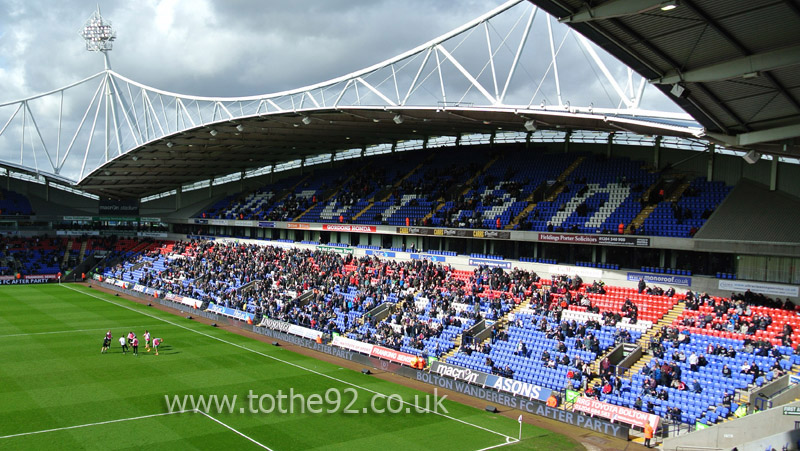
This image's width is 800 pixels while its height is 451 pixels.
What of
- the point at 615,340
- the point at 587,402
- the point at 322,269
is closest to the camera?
the point at 587,402

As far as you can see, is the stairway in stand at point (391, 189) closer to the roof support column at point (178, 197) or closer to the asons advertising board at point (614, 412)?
the asons advertising board at point (614, 412)

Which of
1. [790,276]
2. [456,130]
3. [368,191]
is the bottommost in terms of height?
[790,276]

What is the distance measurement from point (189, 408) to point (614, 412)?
16.0 m

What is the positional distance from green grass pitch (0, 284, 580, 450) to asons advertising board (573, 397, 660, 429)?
6.60 ft

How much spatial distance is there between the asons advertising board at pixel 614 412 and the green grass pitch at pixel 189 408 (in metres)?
2.01

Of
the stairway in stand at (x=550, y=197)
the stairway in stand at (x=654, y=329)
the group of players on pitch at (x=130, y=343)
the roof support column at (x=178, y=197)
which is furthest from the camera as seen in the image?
the roof support column at (x=178, y=197)

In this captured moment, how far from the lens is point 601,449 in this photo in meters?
21.2

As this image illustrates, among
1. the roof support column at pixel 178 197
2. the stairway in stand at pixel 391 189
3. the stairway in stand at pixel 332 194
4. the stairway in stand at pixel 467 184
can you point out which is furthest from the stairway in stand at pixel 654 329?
the roof support column at pixel 178 197

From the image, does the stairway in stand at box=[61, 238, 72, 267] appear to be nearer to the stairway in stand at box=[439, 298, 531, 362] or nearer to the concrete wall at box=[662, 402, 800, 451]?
the stairway in stand at box=[439, 298, 531, 362]

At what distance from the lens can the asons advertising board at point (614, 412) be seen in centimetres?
2192

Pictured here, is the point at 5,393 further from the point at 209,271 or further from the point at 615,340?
the point at 209,271

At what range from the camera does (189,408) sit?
79.1ft

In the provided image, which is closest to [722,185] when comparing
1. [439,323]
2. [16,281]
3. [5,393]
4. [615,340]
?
[615,340]

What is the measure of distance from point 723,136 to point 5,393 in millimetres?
28870
